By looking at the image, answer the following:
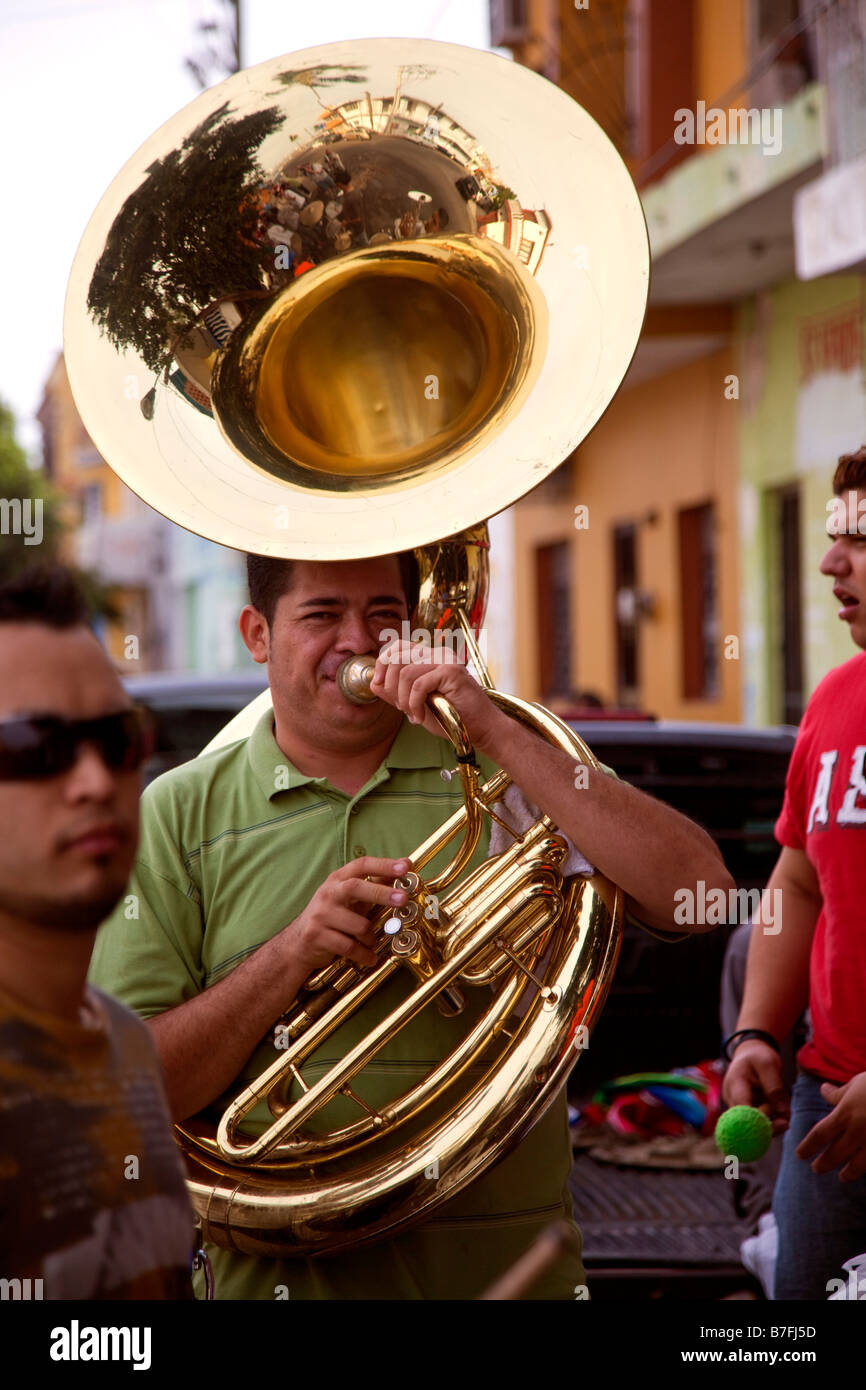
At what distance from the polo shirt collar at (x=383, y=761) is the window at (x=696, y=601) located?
9.46m

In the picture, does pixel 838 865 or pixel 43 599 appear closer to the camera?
pixel 43 599

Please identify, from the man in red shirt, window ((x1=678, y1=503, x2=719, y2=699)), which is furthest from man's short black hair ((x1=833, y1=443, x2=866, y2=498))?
window ((x1=678, y1=503, x2=719, y2=699))

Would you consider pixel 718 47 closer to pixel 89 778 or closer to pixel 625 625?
pixel 625 625

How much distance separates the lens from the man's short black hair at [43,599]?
44.8 inches

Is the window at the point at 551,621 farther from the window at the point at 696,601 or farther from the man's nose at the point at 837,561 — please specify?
the man's nose at the point at 837,561

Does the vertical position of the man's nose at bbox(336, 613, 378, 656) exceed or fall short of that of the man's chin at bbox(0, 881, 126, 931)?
it exceeds it

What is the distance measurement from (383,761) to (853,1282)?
3.12ft

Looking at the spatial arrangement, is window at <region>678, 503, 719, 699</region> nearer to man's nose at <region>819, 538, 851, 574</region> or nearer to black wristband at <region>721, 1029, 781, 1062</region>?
black wristband at <region>721, 1029, 781, 1062</region>

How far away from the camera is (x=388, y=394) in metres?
2.30

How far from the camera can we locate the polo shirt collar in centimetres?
227

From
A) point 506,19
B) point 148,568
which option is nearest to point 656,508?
point 506,19

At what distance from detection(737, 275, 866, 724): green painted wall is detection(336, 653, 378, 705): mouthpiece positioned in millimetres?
6740
